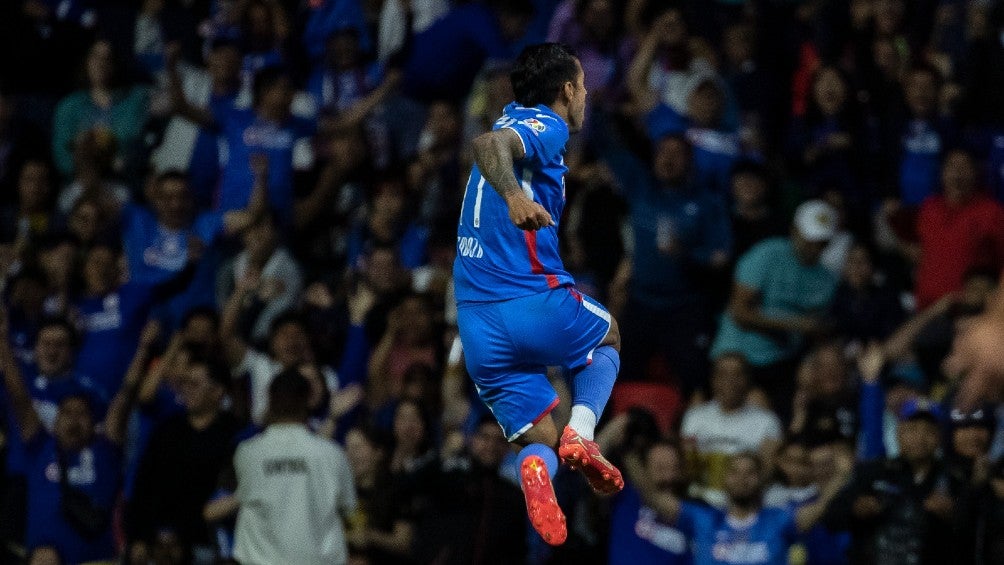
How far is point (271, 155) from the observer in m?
13.2

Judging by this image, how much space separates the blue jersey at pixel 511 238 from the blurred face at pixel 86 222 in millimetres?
7192

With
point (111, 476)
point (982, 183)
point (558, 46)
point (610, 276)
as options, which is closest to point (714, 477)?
point (610, 276)

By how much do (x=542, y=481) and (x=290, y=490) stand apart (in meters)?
3.45

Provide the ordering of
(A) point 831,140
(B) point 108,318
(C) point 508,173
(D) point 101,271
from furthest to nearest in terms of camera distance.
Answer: (D) point 101,271 → (B) point 108,318 → (A) point 831,140 → (C) point 508,173

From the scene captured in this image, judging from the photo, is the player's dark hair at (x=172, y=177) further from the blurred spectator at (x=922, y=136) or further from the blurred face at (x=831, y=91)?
the blurred spectator at (x=922, y=136)

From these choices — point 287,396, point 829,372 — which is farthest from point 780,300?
point 287,396

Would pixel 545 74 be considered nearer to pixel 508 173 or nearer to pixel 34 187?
pixel 508 173

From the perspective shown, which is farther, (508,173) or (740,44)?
(740,44)

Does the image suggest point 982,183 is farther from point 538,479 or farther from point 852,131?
point 538,479

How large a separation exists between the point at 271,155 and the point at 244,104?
720 mm

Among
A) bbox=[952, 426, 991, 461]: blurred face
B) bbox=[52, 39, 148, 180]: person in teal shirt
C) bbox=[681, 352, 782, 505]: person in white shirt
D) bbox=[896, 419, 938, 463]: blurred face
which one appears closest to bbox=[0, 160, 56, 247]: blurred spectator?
bbox=[52, 39, 148, 180]: person in teal shirt

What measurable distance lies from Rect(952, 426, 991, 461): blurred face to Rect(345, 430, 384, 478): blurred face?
3457mm

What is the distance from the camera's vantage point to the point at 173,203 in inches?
505

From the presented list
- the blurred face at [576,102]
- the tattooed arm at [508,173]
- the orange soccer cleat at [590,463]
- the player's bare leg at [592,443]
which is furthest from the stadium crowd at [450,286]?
the tattooed arm at [508,173]
